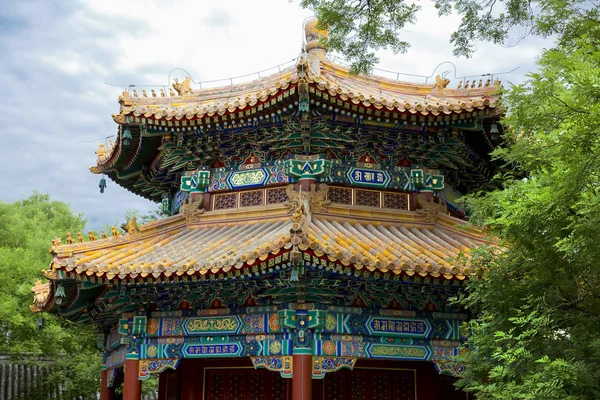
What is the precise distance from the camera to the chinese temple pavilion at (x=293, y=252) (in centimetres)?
948

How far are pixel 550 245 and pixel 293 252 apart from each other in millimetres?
3298

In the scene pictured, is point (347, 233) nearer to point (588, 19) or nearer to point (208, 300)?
point (208, 300)

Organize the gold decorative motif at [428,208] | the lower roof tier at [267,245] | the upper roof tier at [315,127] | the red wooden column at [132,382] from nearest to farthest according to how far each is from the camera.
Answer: the lower roof tier at [267,245] → the red wooden column at [132,382] → the upper roof tier at [315,127] → the gold decorative motif at [428,208]

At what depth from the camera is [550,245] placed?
21.1 ft

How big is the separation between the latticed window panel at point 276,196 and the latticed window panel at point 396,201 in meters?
1.79

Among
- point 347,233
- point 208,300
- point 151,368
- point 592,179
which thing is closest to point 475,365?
point 592,179

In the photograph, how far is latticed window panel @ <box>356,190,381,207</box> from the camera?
11.6 m

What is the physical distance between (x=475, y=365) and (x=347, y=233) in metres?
3.52

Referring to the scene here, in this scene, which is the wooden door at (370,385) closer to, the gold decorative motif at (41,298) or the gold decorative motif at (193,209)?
the gold decorative motif at (193,209)

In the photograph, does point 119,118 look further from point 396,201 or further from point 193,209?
point 396,201

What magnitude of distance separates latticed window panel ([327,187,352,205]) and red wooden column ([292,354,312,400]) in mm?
2998

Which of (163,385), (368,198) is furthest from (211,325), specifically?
(368,198)

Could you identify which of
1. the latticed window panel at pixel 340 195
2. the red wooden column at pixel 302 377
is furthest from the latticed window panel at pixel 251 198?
the red wooden column at pixel 302 377

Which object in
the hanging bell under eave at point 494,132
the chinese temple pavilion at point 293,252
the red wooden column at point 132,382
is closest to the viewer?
the chinese temple pavilion at point 293,252
